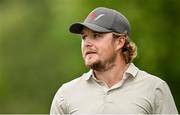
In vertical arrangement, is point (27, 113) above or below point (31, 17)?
below

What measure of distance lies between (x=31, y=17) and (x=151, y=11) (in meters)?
3.80

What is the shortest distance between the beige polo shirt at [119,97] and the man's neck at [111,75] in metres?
0.03

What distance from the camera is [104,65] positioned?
5898 millimetres

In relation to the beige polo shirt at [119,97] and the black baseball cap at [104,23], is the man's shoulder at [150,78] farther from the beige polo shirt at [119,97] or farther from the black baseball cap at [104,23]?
the black baseball cap at [104,23]

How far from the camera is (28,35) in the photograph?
17469mm

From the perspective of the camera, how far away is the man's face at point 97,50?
5.86 meters

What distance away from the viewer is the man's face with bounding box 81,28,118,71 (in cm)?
586

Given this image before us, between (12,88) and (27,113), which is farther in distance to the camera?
(12,88)

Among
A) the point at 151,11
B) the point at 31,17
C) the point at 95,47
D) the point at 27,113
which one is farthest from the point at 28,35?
the point at 95,47

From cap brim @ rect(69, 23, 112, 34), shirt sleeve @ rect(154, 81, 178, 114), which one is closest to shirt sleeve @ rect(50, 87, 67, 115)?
cap brim @ rect(69, 23, 112, 34)

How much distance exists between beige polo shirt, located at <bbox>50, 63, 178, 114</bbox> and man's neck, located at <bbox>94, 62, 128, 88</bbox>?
0.03m

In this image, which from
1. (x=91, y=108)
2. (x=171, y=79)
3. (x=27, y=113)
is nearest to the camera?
(x=91, y=108)

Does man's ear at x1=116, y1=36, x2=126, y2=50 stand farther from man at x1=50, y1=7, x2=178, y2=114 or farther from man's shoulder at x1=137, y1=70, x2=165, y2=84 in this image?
man's shoulder at x1=137, y1=70, x2=165, y2=84

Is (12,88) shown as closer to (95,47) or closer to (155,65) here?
(155,65)
